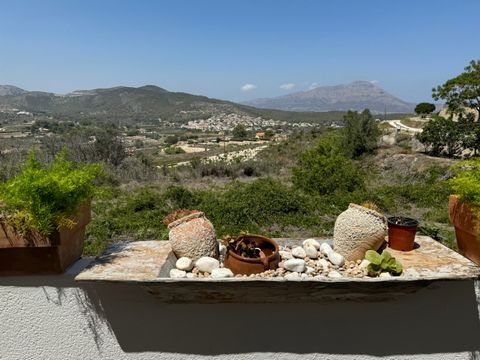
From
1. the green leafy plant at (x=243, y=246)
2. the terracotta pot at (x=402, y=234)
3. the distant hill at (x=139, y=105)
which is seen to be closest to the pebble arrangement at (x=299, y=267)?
the green leafy plant at (x=243, y=246)

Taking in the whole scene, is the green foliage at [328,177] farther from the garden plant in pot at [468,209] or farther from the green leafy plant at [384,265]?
the green leafy plant at [384,265]

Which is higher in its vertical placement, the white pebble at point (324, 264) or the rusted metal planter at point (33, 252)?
the rusted metal planter at point (33, 252)

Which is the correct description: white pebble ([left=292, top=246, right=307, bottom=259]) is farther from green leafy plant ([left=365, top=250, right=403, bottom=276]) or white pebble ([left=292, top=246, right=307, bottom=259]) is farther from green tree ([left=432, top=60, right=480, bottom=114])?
green tree ([left=432, top=60, right=480, bottom=114])

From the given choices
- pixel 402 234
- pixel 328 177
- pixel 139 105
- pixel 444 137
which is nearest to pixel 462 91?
pixel 444 137

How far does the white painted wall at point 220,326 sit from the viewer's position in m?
1.52

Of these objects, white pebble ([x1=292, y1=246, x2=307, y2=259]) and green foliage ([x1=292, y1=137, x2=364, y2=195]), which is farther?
green foliage ([x1=292, y1=137, x2=364, y2=195])

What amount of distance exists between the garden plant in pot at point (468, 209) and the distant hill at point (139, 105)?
6756 centimetres

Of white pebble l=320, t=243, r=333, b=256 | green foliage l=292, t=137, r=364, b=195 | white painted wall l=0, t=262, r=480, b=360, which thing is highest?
white pebble l=320, t=243, r=333, b=256

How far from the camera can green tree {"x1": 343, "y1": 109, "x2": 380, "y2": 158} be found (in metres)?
15.8

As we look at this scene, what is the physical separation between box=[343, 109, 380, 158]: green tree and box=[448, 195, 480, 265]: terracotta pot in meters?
14.6

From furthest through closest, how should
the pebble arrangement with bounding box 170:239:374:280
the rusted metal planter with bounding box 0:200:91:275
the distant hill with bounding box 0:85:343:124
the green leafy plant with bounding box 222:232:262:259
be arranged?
1. the distant hill with bounding box 0:85:343:124
2. the green leafy plant with bounding box 222:232:262:259
3. the pebble arrangement with bounding box 170:239:374:280
4. the rusted metal planter with bounding box 0:200:91:275

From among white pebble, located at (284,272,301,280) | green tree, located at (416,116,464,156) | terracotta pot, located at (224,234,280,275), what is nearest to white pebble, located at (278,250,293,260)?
terracotta pot, located at (224,234,280,275)

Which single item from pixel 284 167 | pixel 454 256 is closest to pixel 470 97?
pixel 284 167

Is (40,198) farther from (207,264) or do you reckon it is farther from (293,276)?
(293,276)
